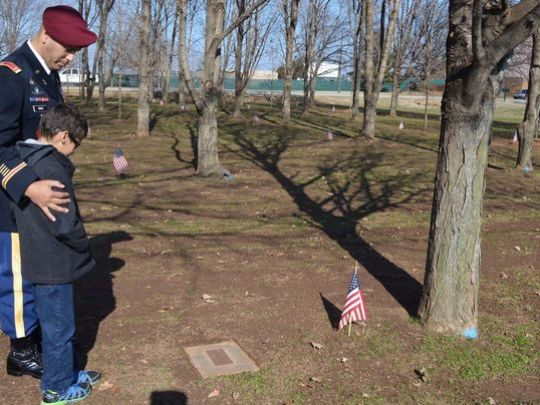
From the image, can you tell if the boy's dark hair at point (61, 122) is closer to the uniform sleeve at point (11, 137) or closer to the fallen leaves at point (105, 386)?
the uniform sleeve at point (11, 137)

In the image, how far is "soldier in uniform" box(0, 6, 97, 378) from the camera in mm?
2996

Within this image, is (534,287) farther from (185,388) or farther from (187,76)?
(187,76)

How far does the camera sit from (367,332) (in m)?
4.64

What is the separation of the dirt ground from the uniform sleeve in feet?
4.54

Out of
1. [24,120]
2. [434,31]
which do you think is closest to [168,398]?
[24,120]

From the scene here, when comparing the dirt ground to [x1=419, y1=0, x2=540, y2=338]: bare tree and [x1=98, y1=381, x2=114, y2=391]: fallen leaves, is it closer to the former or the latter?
[x1=98, y1=381, x2=114, y2=391]: fallen leaves

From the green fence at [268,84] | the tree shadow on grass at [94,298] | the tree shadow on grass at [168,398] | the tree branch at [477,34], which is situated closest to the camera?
the tree shadow on grass at [168,398]

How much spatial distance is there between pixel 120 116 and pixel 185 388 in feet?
77.2

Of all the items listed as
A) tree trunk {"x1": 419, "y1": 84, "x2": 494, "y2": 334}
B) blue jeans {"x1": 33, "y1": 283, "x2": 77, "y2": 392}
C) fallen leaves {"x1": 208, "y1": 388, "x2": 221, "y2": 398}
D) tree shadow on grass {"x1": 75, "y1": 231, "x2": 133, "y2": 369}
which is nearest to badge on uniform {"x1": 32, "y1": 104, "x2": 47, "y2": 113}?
blue jeans {"x1": 33, "y1": 283, "x2": 77, "y2": 392}

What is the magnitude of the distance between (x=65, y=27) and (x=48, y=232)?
1166mm

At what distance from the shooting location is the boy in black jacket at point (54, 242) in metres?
3.01

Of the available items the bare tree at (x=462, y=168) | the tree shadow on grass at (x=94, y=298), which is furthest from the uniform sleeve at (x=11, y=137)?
the bare tree at (x=462, y=168)

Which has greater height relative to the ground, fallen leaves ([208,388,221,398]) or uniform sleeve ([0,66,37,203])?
uniform sleeve ([0,66,37,203])

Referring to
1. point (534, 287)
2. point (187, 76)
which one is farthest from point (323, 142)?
point (534, 287)
